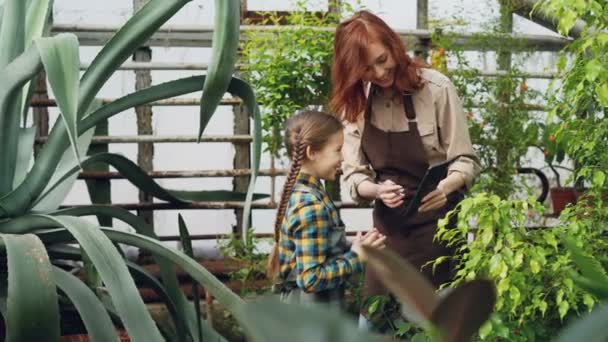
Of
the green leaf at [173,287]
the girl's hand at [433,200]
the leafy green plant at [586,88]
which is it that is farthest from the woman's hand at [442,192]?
the green leaf at [173,287]

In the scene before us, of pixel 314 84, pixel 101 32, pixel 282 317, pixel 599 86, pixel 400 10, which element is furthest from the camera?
pixel 400 10

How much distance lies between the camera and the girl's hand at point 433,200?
3189 millimetres

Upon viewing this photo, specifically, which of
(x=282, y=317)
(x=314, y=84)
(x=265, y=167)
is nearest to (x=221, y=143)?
(x=265, y=167)

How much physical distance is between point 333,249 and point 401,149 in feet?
1.47

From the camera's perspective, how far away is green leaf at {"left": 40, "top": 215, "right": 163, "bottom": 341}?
200 cm

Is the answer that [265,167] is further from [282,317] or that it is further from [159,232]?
[282,317]

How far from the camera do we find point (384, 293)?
3377mm

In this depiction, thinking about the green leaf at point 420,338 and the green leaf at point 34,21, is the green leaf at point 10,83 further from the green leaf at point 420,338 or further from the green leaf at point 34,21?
the green leaf at point 420,338

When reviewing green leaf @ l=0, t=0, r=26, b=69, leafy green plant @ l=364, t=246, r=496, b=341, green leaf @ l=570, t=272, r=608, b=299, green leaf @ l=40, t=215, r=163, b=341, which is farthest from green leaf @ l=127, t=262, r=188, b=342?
leafy green plant @ l=364, t=246, r=496, b=341

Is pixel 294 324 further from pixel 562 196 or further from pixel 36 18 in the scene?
pixel 562 196

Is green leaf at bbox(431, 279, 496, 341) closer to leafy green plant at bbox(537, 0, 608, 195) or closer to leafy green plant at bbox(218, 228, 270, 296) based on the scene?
leafy green plant at bbox(537, 0, 608, 195)

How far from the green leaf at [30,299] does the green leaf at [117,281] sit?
102 millimetres

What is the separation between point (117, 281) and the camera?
2.07 m

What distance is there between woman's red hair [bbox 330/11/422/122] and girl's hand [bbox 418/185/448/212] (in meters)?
0.34
